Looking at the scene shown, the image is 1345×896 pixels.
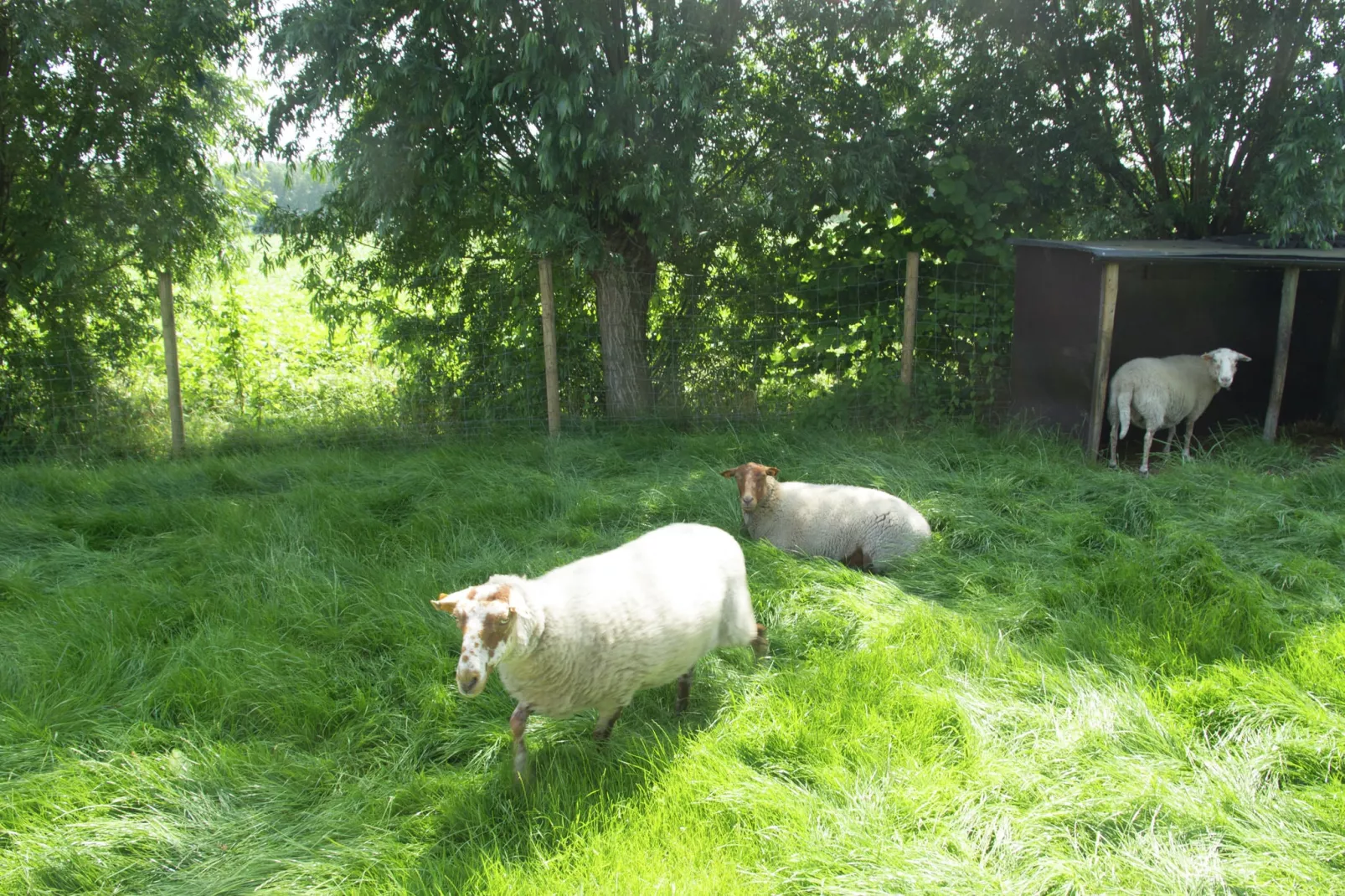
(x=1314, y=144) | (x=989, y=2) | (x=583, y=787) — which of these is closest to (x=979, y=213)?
(x=989, y=2)

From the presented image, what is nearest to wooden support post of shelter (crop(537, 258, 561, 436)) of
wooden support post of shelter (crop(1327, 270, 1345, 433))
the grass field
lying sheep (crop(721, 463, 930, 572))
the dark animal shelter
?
the grass field

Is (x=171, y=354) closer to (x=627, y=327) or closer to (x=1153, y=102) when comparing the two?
(x=627, y=327)

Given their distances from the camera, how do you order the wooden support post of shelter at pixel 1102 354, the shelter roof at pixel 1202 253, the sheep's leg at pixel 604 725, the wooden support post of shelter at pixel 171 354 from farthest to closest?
1. the wooden support post of shelter at pixel 171 354
2. the wooden support post of shelter at pixel 1102 354
3. the shelter roof at pixel 1202 253
4. the sheep's leg at pixel 604 725

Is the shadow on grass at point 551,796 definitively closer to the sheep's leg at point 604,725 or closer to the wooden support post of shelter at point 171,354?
the sheep's leg at point 604,725

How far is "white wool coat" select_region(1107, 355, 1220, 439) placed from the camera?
7777mm

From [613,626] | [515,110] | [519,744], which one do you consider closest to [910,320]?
[515,110]

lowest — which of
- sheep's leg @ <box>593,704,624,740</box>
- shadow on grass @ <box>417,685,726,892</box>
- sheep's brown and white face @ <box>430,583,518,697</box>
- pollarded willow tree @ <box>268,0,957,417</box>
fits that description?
shadow on grass @ <box>417,685,726,892</box>

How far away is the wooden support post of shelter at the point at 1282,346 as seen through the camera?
7914 millimetres

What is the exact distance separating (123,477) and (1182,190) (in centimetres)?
1124

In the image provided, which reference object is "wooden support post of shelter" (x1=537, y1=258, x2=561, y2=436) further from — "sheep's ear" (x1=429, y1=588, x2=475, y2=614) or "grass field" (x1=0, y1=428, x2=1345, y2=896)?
"sheep's ear" (x1=429, y1=588, x2=475, y2=614)

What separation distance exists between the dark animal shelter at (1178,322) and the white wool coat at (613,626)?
5.27m

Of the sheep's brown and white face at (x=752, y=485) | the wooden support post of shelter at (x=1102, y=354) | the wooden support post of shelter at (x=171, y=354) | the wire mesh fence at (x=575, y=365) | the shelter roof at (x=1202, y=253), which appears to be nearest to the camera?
the sheep's brown and white face at (x=752, y=485)

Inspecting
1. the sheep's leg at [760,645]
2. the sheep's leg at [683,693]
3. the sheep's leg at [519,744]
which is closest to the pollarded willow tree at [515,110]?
the sheep's leg at [760,645]

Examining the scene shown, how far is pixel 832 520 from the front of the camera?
5.59 m
